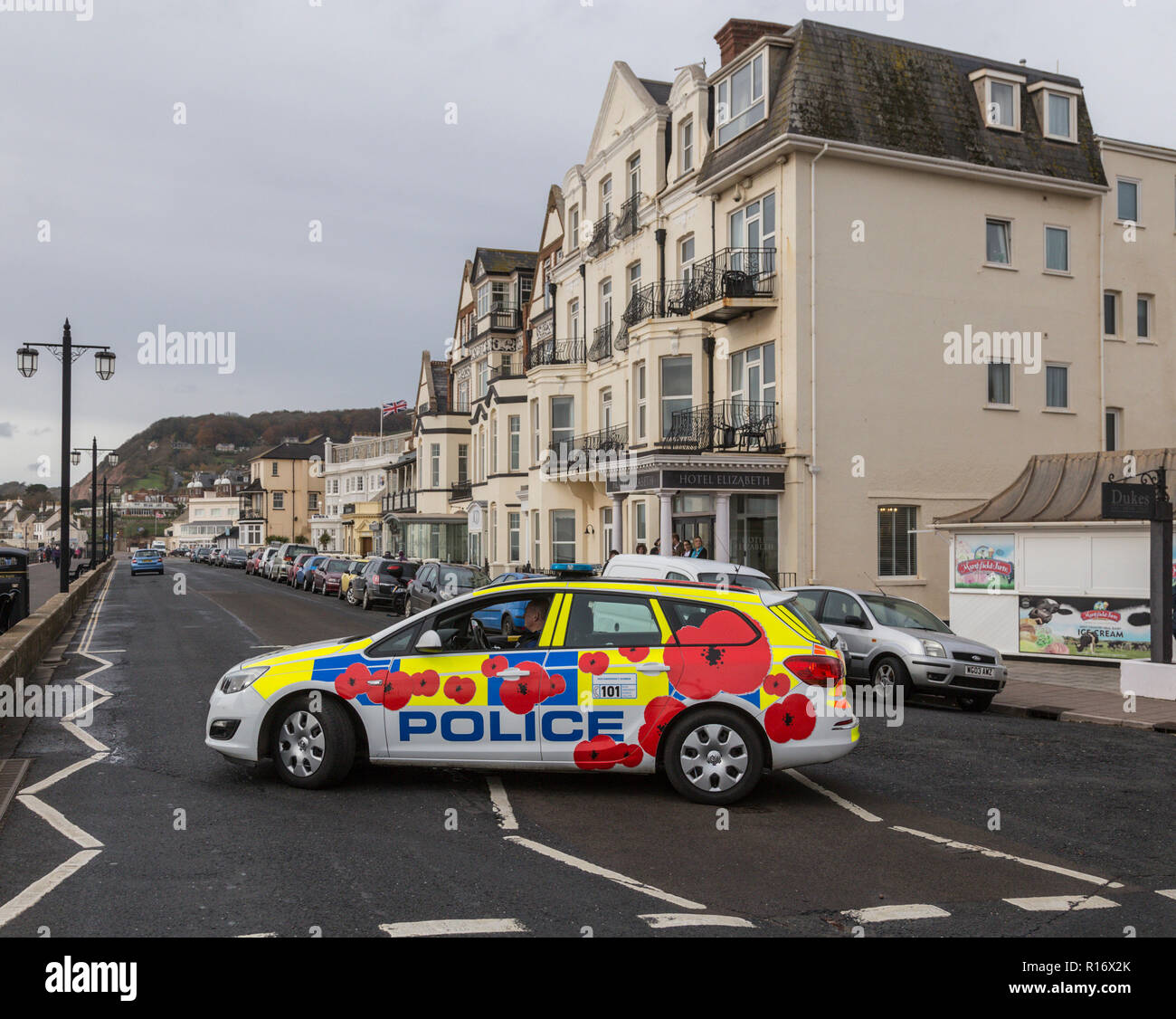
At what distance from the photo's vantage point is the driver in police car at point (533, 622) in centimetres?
833

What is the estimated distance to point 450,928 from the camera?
5316 millimetres

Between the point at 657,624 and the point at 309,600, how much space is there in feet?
96.7

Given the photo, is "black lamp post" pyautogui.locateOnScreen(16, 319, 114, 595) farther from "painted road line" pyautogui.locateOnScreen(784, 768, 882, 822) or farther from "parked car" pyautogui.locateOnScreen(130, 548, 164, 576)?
"parked car" pyautogui.locateOnScreen(130, 548, 164, 576)

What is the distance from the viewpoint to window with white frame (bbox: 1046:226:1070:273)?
27.7m

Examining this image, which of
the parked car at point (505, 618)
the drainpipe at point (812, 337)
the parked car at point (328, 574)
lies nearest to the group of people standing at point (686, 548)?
the drainpipe at point (812, 337)

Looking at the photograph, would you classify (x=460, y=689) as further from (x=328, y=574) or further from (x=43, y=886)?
(x=328, y=574)

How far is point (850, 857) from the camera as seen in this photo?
22.4 feet

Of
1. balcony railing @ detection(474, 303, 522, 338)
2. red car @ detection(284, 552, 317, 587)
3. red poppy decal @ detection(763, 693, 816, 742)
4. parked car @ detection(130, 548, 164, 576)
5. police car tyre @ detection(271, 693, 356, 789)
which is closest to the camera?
red poppy decal @ detection(763, 693, 816, 742)

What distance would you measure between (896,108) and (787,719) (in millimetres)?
21752

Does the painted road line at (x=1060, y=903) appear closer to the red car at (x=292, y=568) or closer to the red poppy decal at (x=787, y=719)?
the red poppy decal at (x=787, y=719)

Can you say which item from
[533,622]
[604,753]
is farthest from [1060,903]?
[533,622]

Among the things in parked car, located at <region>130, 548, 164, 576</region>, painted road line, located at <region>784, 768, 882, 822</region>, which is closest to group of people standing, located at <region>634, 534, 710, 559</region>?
painted road line, located at <region>784, 768, 882, 822</region>

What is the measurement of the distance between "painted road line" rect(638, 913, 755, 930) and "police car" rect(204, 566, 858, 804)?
2475 mm
